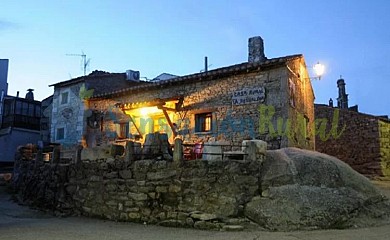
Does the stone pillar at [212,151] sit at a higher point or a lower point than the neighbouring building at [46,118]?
lower

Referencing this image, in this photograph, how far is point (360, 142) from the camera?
19078mm

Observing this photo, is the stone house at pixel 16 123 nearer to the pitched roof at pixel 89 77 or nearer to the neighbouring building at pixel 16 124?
the neighbouring building at pixel 16 124

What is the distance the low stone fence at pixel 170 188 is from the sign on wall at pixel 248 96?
4473mm

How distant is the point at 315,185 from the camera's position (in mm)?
8977

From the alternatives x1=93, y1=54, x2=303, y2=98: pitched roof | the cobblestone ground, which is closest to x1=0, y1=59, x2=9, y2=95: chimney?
x1=93, y1=54, x2=303, y2=98: pitched roof

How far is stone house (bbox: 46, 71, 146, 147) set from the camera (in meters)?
20.1

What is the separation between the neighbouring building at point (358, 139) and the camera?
1830 cm

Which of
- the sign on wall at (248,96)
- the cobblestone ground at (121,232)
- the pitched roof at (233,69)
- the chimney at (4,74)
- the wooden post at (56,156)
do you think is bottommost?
the cobblestone ground at (121,232)

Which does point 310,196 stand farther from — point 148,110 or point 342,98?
point 342,98

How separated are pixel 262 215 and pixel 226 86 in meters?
A: 7.49

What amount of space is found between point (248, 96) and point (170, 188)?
624 cm

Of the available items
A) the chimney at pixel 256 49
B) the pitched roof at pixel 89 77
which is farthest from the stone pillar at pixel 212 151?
the pitched roof at pixel 89 77

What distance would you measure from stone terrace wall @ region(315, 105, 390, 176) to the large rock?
9.56 meters

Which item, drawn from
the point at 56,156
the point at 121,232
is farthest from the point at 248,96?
the point at 121,232
